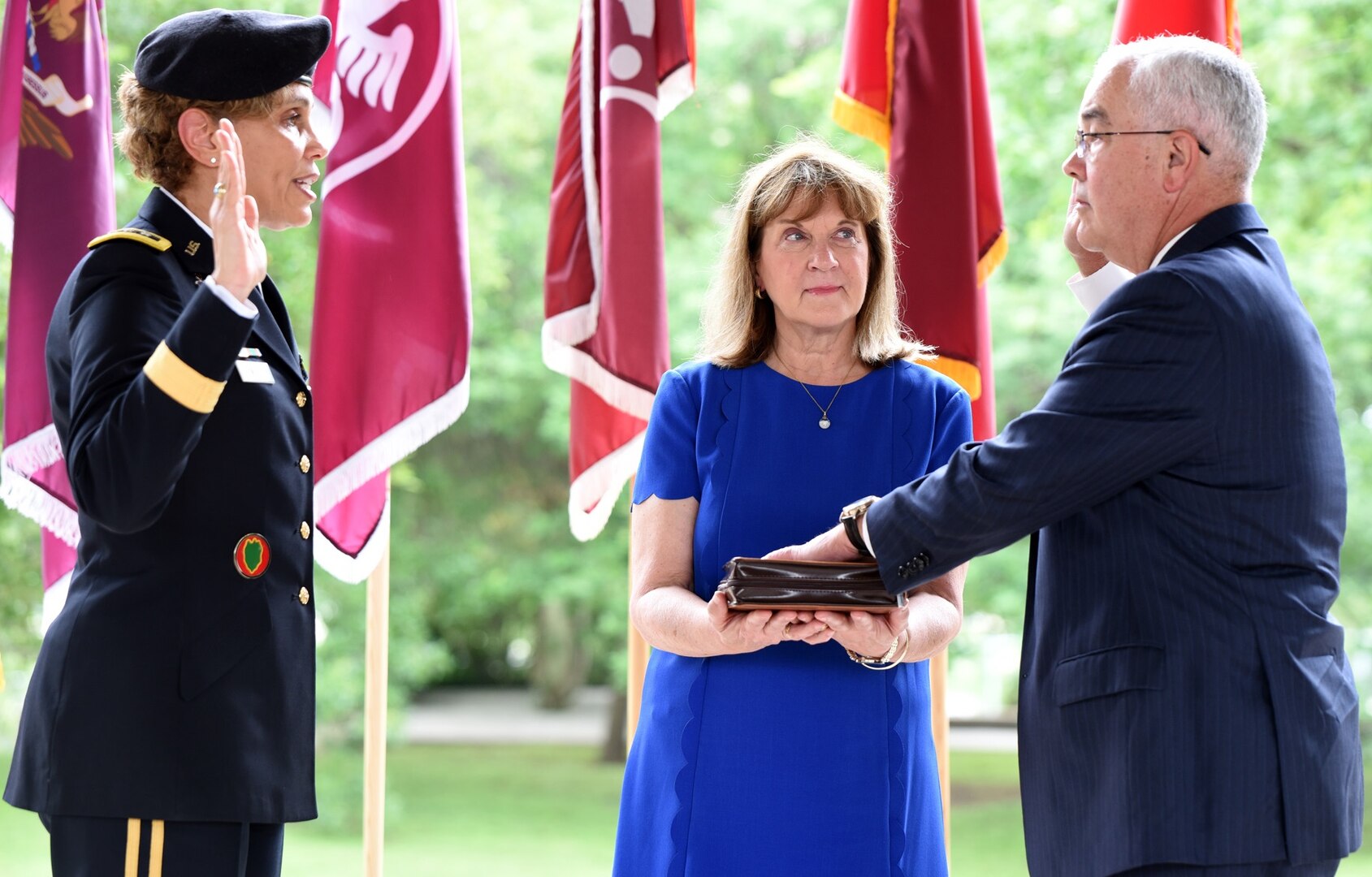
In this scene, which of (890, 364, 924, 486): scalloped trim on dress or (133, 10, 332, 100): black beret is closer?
(133, 10, 332, 100): black beret

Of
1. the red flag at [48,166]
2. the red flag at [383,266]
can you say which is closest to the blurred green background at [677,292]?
the red flag at [383,266]

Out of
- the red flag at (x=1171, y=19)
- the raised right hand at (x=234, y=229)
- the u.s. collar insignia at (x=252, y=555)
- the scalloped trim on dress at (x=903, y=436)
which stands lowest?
the u.s. collar insignia at (x=252, y=555)

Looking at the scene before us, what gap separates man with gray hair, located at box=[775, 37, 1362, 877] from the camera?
72.7 inches

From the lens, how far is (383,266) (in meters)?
3.28

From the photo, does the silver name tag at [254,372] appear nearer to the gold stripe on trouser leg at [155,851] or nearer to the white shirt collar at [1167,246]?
the gold stripe on trouser leg at [155,851]

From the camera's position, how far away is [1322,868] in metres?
1.90

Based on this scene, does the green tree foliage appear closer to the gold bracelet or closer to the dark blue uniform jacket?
the gold bracelet

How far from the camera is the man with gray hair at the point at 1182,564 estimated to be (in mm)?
1848

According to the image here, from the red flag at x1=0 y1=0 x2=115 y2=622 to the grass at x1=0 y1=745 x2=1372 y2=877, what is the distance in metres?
6.22

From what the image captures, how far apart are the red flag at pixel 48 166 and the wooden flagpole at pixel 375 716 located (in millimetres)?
708

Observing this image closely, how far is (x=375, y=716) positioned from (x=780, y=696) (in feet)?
4.40

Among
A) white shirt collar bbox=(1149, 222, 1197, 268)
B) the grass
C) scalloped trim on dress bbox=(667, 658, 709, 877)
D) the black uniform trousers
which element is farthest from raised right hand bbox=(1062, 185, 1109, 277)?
the grass

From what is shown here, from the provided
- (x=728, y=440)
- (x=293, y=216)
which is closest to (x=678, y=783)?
(x=728, y=440)

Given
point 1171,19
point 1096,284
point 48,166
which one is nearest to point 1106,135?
point 1096,284
